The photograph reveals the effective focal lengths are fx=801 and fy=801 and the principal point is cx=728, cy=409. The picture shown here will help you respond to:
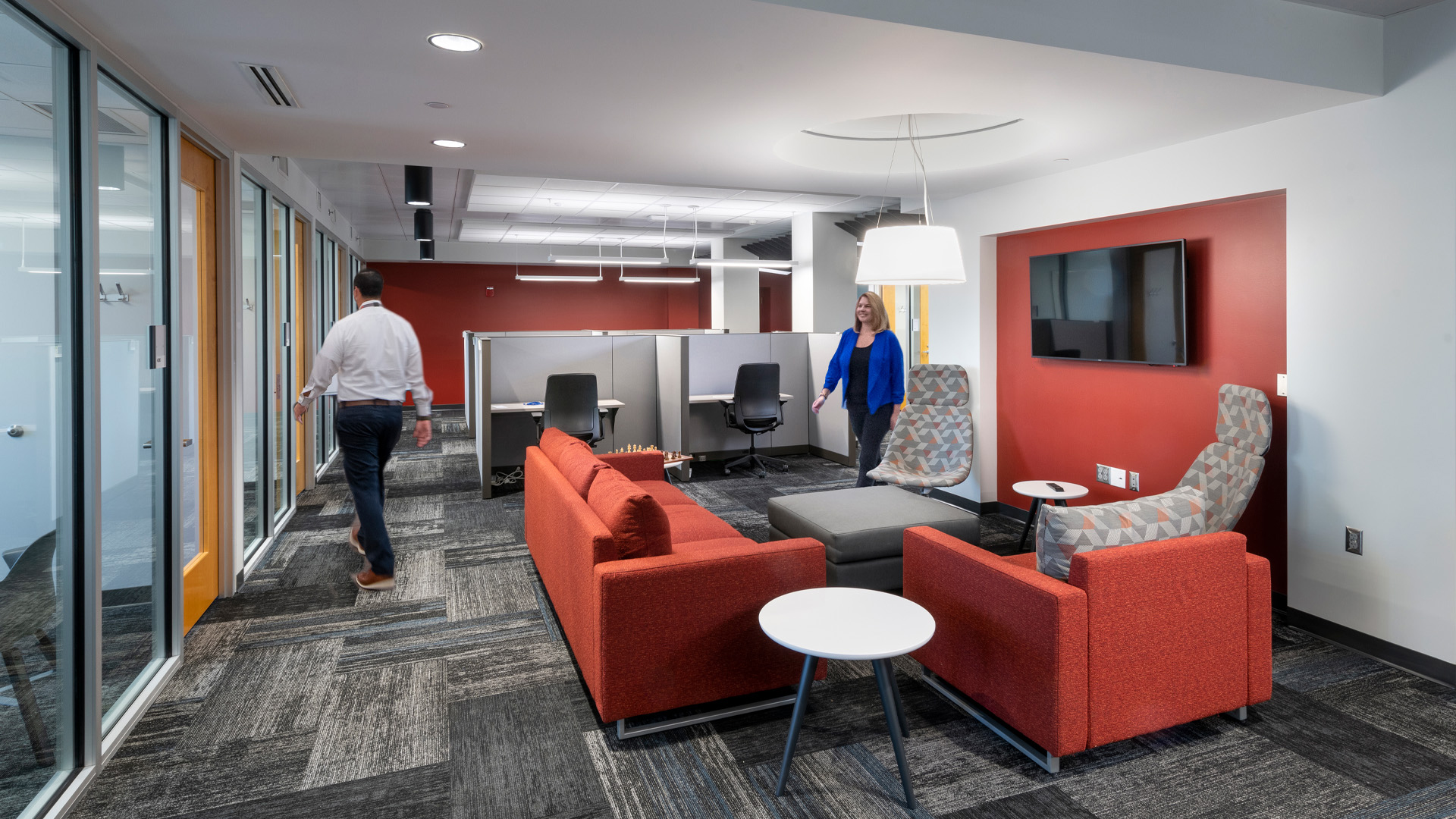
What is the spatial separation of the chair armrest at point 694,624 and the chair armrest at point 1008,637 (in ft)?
1.29

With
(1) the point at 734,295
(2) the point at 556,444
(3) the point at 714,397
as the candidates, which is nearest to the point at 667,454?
(3) the point at 714,397

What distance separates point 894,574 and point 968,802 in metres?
1.43

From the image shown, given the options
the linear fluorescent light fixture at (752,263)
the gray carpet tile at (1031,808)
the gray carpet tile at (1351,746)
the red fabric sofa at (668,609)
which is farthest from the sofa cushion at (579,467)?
the linear fluorescent light fixture at (752,263)

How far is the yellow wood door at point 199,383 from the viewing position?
10.2ft

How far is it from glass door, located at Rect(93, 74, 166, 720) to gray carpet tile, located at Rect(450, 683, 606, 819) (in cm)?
105

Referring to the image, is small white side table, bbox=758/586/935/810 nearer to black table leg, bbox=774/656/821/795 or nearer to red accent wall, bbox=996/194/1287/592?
black table leg, bbox=774/656/821/795

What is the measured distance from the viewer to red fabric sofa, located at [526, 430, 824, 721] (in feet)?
7.54

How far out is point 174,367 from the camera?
9.34ft

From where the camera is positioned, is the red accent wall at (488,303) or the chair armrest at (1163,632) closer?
the chair armrest at (1163,632)

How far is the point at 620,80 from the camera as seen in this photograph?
2.74 m

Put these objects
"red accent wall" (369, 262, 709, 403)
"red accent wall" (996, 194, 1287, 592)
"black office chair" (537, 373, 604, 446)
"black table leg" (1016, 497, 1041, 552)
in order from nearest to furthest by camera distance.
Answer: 1. "red accent wall" (996, 194, 1287, 592)
2. "black table leg" (1016, 497, 1041, 552)
3. "black office chair" (537, 373, 604, 446)
4. "red accent wall" (369, 262, 709, 403)

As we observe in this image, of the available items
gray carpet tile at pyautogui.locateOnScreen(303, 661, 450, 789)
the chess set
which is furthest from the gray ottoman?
the chess set

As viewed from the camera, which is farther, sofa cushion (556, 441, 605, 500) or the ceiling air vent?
sofa cushion (556, 441, 605, 500)

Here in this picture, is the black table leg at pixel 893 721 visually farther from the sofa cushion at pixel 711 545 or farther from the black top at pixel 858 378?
the black top at pixel 858 378
